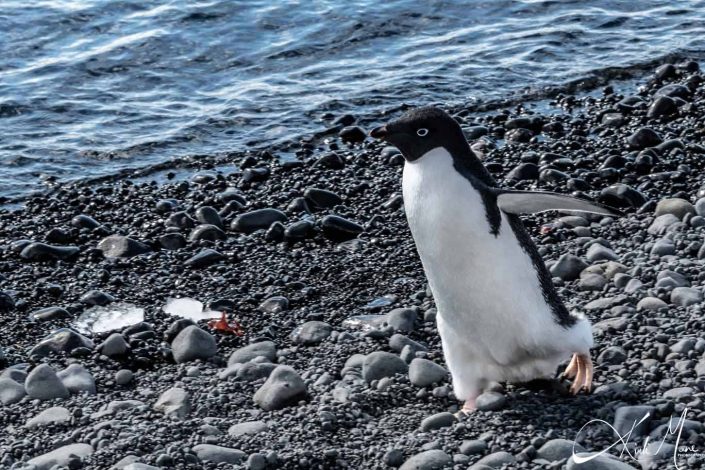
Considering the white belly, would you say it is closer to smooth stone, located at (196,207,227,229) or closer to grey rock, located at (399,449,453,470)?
grey rock, located at (399,449,453,470)

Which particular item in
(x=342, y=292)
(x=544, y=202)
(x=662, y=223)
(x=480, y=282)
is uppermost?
(x=544, y=202)

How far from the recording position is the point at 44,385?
6223 mm

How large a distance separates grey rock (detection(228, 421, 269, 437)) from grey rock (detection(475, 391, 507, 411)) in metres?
1.00

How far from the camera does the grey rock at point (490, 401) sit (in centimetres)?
554

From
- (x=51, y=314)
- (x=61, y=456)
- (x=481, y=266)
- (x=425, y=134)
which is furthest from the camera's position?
(x=51, y=314)

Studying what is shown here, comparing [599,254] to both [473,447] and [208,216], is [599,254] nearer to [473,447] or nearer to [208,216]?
[473,447]

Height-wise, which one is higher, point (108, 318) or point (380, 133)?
point (380, 133)

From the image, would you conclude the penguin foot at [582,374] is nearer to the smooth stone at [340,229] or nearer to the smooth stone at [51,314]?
the smooth stone at [340,229]

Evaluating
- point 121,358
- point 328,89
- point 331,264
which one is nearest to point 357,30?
point 328,89

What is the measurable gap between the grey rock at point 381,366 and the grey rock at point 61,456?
146 centimetres

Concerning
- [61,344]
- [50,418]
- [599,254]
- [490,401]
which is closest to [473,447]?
[490,401]

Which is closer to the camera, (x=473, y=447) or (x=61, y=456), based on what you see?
(x=473, y=447)

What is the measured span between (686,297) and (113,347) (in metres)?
3.24

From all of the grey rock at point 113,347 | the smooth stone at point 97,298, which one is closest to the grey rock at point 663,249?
the grey rock at point 113,347
